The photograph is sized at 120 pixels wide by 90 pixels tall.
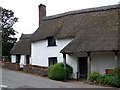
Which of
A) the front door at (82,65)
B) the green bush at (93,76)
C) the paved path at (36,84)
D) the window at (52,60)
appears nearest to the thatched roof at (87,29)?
A: the green bush at (93,76)

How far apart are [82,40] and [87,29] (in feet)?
6.69

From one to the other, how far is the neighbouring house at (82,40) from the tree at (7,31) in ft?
52.7

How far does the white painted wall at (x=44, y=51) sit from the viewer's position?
31.2 metres

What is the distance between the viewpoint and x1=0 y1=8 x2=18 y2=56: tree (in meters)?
52.1

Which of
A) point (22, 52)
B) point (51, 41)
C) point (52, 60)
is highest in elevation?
point (51, 41)

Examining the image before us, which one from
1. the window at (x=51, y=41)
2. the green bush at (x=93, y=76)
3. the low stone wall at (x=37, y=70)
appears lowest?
the green bush at (x=93, y=76)

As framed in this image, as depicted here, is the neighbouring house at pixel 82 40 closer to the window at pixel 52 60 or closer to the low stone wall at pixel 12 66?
the window at pixel 52 60

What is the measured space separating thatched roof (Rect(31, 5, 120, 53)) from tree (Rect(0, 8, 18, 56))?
16728mm

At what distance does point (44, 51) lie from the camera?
112 ft

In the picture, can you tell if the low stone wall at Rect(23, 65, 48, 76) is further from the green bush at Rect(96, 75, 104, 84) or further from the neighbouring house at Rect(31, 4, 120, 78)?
the green bush at Rect(96, 75, 104, 84)

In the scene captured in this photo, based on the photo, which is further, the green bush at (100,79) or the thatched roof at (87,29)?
the thatched roof at (87,29)

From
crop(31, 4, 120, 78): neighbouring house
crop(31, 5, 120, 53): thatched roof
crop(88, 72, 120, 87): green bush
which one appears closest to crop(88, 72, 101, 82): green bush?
crop(88, 72, 120, 87): green bush

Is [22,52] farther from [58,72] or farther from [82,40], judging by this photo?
[82,40]

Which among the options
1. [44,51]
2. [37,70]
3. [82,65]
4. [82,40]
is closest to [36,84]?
[82,40]
